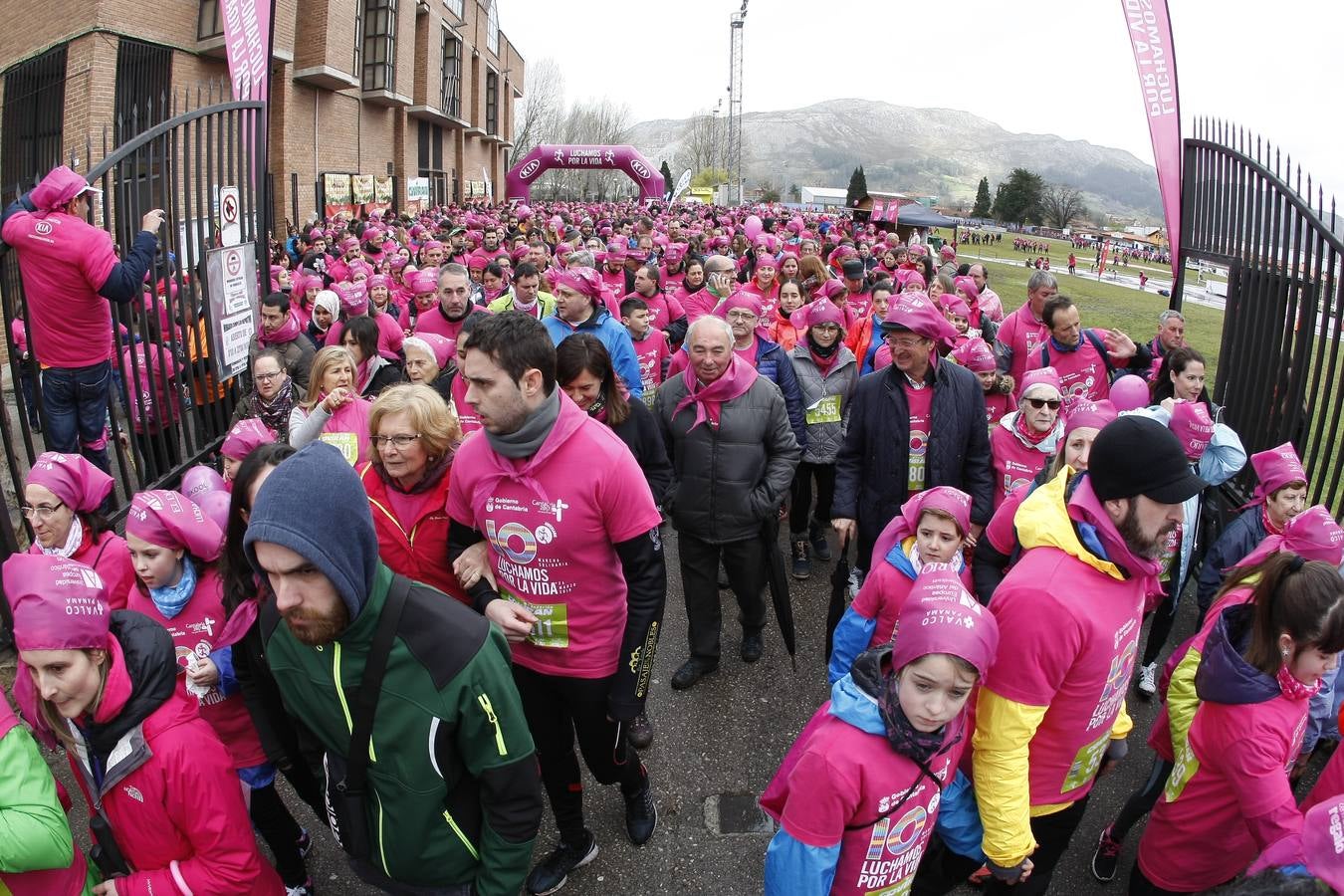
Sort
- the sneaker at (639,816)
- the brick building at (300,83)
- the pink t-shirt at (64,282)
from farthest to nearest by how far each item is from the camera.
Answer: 1. the brick building at (300,83)
2. the pink t-shirt at (64,282)
3. the sneaker at (639,816)

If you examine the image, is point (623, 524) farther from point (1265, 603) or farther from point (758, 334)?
point (758, 334)

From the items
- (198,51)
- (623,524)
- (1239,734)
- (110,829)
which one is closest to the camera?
(110,829)

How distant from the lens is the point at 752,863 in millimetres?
3387

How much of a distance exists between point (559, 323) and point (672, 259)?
586cm

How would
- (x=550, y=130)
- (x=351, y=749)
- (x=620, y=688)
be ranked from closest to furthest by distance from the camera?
(x=351, y=749) < (x=620, y=688) < (x=550, y=130)

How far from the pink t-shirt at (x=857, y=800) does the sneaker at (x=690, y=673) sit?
237 cm

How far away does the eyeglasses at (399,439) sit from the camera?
119 inches

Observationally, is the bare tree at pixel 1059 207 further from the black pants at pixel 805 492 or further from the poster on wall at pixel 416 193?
the black pants at pixel 805 492

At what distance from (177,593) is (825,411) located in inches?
166

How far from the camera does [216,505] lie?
348 centimetres

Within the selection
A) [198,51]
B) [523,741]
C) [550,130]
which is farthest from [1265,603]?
[550,130]

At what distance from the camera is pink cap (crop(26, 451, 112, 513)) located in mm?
3283

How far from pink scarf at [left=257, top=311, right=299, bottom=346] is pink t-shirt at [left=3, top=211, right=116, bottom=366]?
1.19m

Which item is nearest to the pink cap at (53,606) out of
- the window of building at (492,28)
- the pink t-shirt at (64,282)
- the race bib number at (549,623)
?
the race bib number at (549,623)
